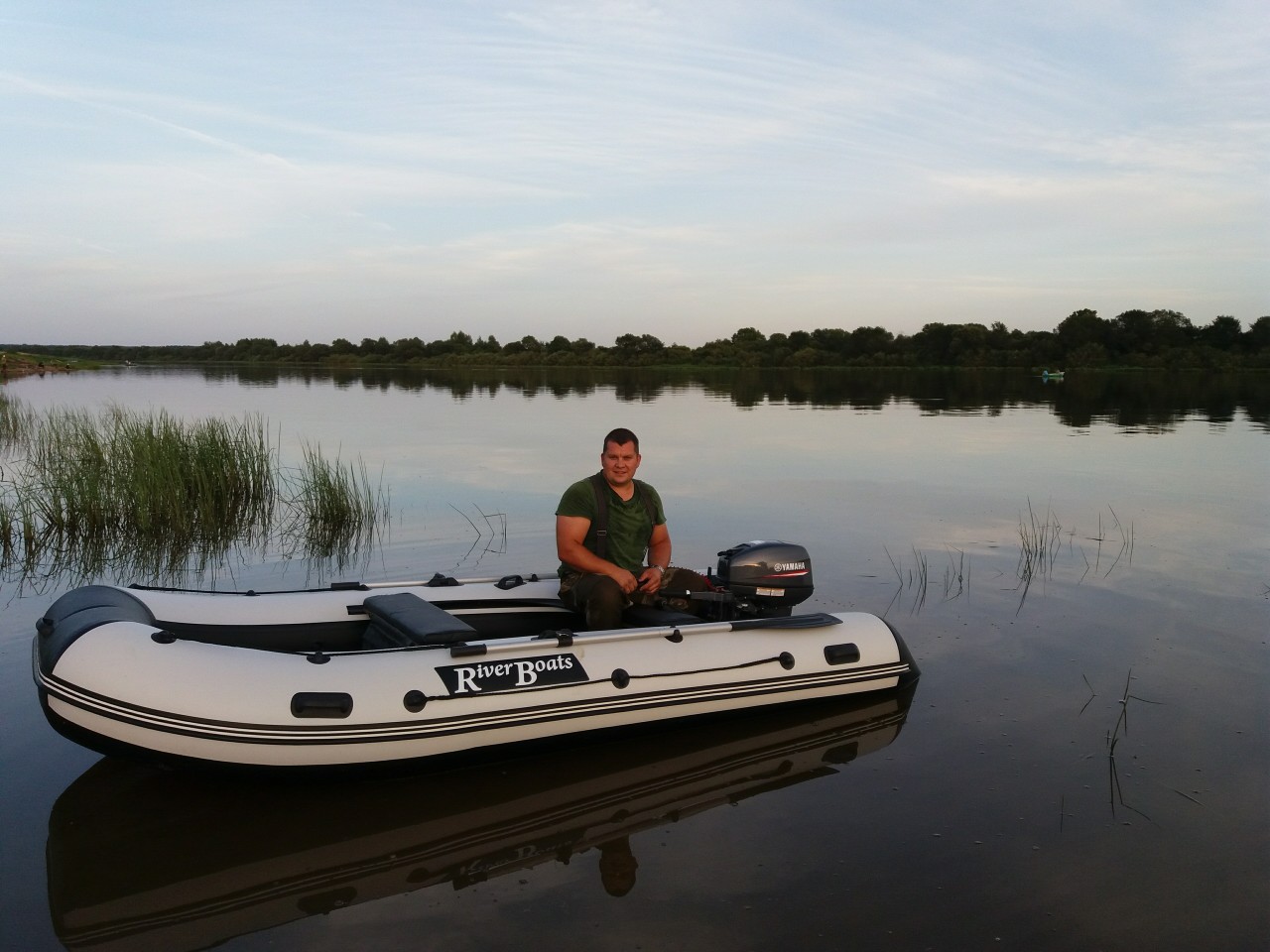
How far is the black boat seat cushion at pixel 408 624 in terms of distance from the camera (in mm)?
4668

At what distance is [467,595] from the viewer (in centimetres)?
567

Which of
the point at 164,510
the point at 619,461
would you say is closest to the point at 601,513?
the point at 619,461

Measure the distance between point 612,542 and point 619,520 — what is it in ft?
0.45

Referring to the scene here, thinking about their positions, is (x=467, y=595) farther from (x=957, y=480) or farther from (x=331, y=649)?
(x=957, y=480)

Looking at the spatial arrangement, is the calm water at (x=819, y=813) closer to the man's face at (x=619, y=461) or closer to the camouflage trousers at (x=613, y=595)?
the camouflage trousers at (x=613, y=595)

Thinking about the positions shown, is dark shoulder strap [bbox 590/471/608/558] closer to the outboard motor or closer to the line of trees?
the outboard motor

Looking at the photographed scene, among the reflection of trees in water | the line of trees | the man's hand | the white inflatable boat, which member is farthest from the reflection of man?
the line of trees

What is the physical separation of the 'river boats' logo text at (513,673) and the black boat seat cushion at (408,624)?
25cm

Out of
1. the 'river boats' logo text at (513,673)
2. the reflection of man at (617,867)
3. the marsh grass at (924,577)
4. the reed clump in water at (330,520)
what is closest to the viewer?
the reflection of man at (617,867)

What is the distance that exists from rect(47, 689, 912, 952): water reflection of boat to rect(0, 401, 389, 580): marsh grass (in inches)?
172

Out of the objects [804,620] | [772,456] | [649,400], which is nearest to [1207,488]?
[772,456]

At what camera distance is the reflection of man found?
3.58 m

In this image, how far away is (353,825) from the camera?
400cm

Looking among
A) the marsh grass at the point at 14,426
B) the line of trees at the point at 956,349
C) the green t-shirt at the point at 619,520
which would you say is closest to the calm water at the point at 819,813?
the green t-shirt at the point at 619,520
